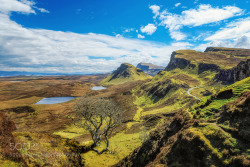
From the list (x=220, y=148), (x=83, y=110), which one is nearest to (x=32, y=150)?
(x=83, y=110)

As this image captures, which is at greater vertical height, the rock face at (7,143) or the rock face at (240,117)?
the rock face at (240,117)

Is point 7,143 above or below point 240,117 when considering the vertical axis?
below

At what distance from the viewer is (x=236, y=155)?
1064 centimetres

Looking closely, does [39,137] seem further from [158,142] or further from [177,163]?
[177,163]

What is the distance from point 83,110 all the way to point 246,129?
2987 centimetres

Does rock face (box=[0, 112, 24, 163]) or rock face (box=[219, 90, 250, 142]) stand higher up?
rock face (box=[219, 90, 250, 142])

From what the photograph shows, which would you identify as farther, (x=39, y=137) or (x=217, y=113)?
(x=39, y=137)

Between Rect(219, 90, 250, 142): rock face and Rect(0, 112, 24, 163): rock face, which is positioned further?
Rect(0, 112, 24, 163): rock face

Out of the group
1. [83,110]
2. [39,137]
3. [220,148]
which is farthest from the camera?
[83,110]

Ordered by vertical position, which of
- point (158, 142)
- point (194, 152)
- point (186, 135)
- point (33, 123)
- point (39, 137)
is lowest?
point (33, 123)

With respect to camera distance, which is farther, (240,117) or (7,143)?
(7,143)

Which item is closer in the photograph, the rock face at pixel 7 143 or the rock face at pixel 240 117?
the rock face at pixel 240 117

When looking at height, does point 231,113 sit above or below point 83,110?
above

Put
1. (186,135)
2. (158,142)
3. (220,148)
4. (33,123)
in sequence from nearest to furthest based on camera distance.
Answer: (220,148), (186,135), (158,142), (33,123)
